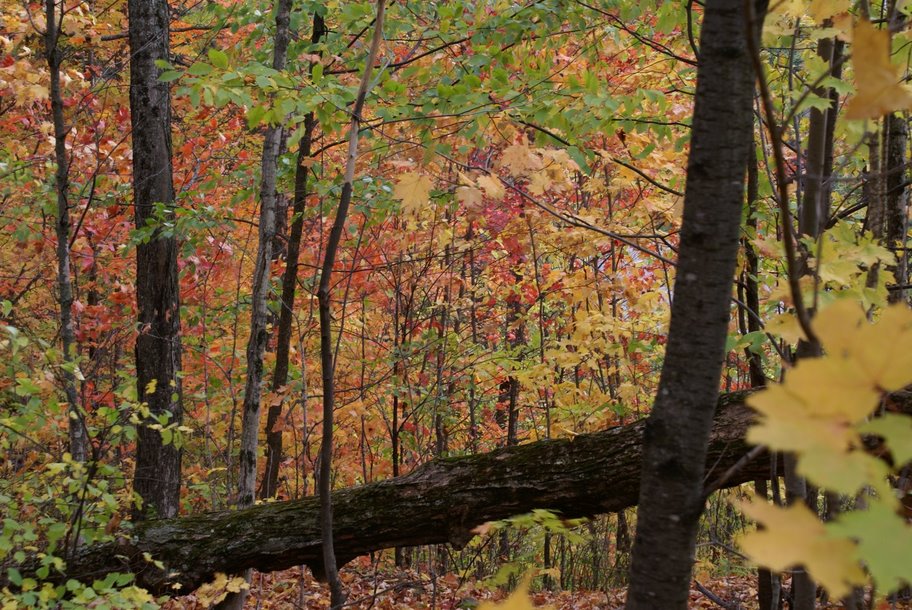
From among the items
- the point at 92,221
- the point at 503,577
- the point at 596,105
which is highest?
the point at 92,221

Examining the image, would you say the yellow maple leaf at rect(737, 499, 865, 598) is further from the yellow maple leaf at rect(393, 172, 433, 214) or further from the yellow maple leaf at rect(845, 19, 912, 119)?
the yellow maple leaf at rect(393, 172, 433, 214)

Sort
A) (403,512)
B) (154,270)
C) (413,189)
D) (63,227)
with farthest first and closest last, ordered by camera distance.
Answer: (154,270), (63,227), (403,512), (413,189)

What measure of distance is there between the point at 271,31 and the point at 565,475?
3.91 metres

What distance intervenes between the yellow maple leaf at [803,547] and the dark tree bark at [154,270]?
5424 mm

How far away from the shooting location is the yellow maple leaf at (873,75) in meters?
0.75

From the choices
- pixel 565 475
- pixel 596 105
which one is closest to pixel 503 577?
pixel 565 475

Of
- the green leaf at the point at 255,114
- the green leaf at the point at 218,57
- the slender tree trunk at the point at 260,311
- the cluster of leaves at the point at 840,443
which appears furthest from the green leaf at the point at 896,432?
the slender tree trunk at the point at 260,311

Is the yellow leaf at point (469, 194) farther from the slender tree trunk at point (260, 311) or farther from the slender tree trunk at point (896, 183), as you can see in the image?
the slender tree trunk at point (260, 311)

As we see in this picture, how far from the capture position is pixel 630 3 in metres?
4.15

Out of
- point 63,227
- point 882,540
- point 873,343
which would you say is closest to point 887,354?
point 873,343

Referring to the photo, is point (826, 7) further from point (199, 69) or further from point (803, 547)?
point (199, 69)

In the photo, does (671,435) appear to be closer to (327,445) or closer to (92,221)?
(327,445)

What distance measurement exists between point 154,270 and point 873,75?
19.0 ft

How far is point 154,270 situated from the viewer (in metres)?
5.74
